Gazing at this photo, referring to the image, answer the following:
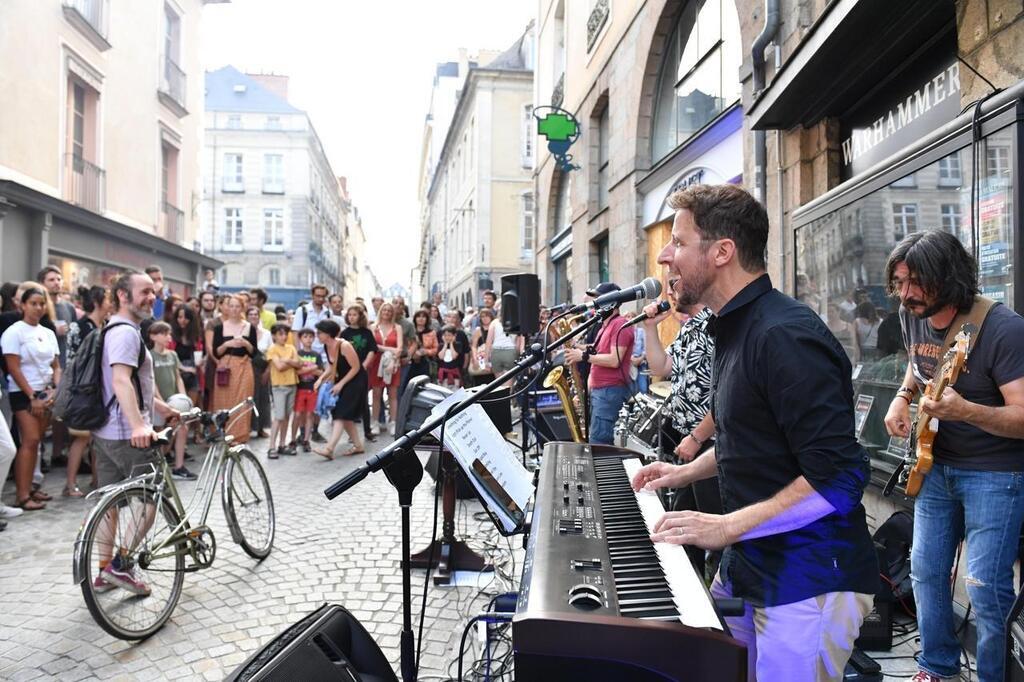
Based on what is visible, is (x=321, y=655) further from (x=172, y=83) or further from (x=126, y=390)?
(x=172, y=83)

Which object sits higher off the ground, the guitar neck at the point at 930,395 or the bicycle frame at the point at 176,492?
the guitar neck at the point at 930,395

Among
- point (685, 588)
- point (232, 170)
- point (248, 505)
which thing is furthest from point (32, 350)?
point (232, 170)

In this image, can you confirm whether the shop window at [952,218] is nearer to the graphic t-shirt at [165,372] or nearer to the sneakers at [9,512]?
the graphic t-shirt at [165,372]

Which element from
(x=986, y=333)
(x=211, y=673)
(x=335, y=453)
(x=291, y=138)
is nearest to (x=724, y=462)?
(x=986, y=333)

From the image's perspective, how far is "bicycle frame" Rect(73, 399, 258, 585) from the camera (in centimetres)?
357

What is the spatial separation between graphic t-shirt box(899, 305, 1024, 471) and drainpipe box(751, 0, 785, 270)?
3509mm

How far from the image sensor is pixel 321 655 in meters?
1.91

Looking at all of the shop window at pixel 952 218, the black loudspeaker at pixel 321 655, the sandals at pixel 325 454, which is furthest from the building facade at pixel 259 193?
the black loudspeaker at pixel 321 655

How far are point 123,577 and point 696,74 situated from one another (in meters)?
8.65

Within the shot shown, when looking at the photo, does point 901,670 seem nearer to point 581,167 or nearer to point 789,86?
point 789,86

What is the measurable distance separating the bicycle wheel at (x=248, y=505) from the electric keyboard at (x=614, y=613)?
3.52m

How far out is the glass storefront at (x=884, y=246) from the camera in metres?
3.26

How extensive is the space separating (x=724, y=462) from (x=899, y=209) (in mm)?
3287

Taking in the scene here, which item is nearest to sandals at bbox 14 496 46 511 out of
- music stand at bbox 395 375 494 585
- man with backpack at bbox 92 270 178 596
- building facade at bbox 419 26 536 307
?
man with backpack at bbox 92 270 178 596
